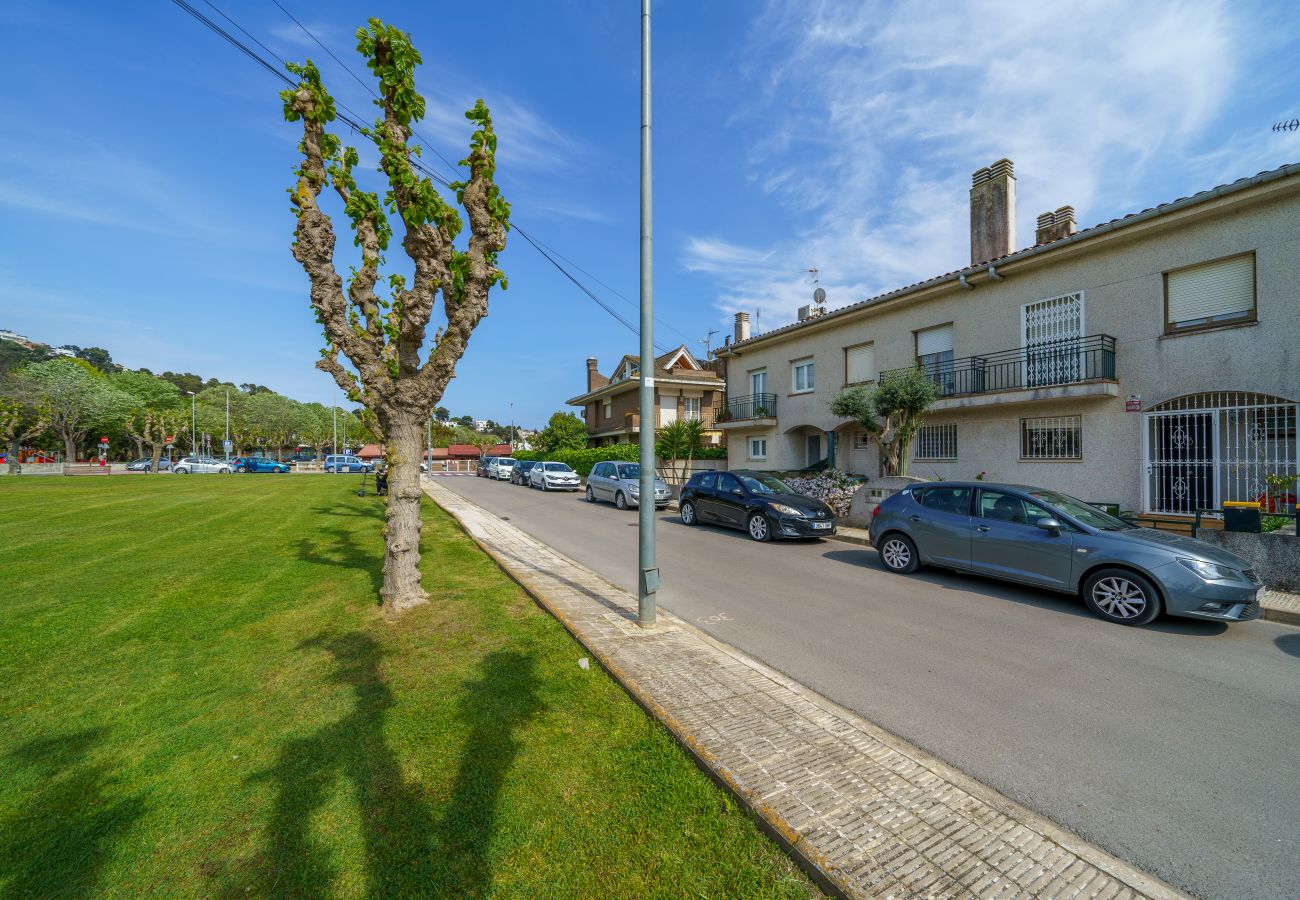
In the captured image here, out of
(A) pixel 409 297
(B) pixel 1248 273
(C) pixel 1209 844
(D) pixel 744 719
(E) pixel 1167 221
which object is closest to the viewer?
(C) pixel 1209 844

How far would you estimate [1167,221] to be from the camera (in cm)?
1001

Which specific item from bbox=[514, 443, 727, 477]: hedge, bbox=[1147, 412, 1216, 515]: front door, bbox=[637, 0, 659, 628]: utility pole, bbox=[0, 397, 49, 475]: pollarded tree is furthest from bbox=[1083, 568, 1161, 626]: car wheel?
bbox=[0, 397, 49, 475]: pollarded tree

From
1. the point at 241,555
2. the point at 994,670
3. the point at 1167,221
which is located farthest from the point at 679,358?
the point at 994,670

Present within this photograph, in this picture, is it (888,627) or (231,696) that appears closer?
(231,696)

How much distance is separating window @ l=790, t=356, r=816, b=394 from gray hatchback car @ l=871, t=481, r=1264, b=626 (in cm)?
1078

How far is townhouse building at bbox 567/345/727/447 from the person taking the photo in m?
29.3

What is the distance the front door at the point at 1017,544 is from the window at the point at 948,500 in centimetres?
19

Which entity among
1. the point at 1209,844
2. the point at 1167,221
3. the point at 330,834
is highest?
the point at 1167,221

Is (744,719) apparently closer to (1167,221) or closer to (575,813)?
(575,813)

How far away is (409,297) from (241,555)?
18.8 ft

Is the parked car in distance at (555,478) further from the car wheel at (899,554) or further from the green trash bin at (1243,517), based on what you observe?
the green trash bin at (1243,517)

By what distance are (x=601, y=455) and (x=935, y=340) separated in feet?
58.8

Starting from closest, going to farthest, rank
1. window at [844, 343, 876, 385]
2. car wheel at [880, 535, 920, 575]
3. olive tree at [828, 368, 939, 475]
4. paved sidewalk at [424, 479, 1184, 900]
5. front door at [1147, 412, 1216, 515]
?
1. paved sidewalk at [424, 479, 1184, 900]
2. car wheel at [880, 535, 920, 575]
3. front door at [1147, 412, 1216, 515]
4. olive tree at [828, 368, 939, 475]
5. window at [844, 343, 876, 385]

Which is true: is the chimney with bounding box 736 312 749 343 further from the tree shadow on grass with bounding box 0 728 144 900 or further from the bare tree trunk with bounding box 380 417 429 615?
A: the tree shadow on grass with bounding box 0 728 144 900
